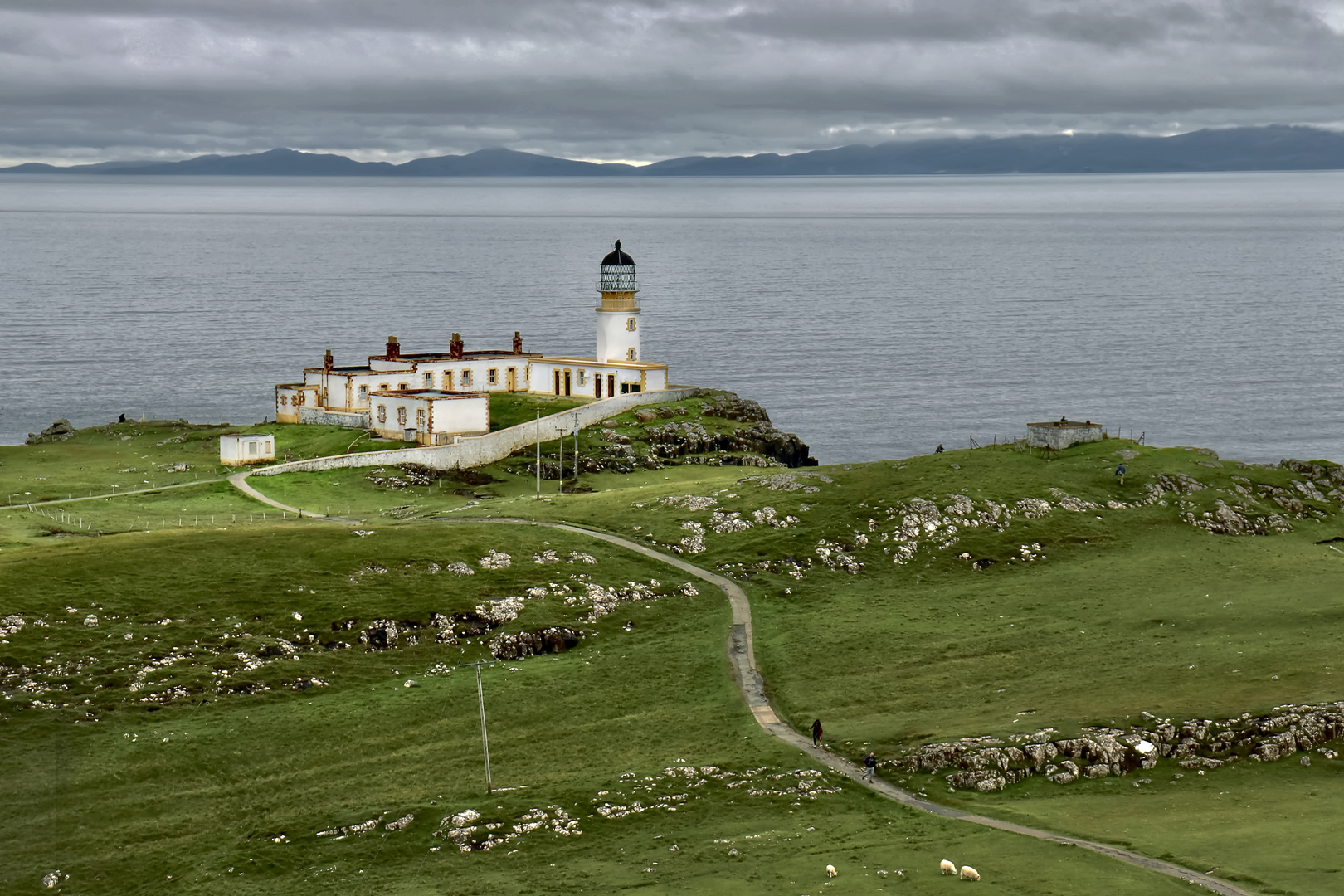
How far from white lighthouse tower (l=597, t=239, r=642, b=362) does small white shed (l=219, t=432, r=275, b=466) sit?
36.8 m

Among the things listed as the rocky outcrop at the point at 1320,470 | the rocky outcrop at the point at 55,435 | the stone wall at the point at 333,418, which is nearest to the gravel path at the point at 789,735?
the stone wall at the point at 333,418

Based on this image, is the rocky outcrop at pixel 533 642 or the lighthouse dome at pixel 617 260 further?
the lighthouse dome at pixel 617 260

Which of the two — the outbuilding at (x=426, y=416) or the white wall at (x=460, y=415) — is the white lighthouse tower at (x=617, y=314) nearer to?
the white wall at (x=460, y=415)

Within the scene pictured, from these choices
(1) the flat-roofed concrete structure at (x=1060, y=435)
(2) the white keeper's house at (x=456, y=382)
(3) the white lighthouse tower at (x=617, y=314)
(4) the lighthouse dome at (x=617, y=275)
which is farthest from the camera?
(3) the white lighthouse tower at (x=617, y=314)

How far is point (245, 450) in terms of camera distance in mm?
114750

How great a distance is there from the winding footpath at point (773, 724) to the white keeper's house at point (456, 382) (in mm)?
17346

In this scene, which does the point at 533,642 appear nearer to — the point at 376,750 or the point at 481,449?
the point at 376,750

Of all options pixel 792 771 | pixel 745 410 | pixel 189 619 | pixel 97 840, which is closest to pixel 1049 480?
pixel 745 410

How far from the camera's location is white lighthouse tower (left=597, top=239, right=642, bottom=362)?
465 feet

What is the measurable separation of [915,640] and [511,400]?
207 ft

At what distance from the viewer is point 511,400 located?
135625 millimetres

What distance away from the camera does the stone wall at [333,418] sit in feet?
414

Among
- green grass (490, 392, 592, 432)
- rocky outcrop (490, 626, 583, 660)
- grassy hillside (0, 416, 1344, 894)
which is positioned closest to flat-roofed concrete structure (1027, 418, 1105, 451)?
grassy hillside (0, 416, 1344, 894)

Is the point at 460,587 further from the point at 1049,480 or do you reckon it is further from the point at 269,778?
the point at 1049,480
